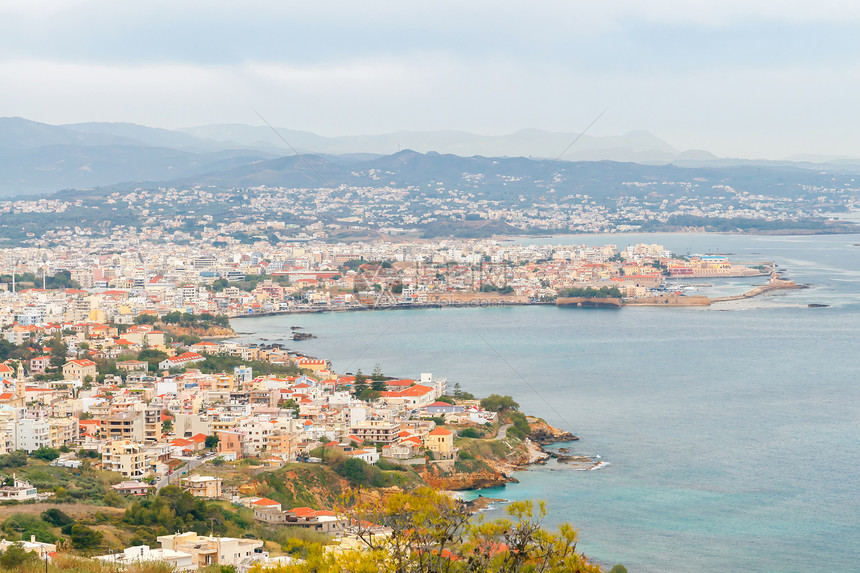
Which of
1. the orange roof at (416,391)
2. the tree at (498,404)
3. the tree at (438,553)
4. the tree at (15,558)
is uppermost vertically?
the tree at (438,553)

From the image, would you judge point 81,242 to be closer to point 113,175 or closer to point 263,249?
point 263,249

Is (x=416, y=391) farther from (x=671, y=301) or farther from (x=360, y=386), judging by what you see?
(x=671, y=301)

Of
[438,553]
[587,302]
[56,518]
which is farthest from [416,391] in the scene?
[587,302]

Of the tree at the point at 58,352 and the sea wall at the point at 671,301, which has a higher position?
the tree at the point at 58,352

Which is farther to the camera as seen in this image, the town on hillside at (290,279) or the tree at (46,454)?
the town on hillside at (290,279)

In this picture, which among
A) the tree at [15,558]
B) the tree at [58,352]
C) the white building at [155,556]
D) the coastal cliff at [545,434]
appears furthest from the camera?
the tree at [58,352]

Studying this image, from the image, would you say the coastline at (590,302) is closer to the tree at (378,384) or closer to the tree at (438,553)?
the tree at (378,384)

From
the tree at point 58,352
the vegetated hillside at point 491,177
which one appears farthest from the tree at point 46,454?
the vegetated hillside at point 491,177

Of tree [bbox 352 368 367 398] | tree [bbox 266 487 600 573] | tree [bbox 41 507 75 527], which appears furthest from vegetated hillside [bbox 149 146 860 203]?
tree [bbox 266 487 600 573]

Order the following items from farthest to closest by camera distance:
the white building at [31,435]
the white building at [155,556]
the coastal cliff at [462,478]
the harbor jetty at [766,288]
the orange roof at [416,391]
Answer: the harbor jetty at [766,288]
the orange roof at [416,391]
the white building at [31,435]
the coastal cliff at [462,478]
the white building at [155,556]
